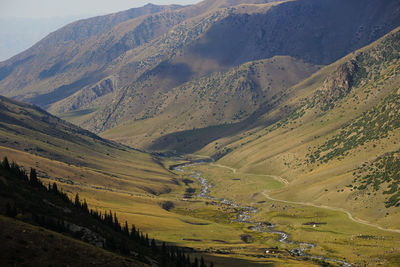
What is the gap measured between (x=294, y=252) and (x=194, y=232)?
34278 millimetres

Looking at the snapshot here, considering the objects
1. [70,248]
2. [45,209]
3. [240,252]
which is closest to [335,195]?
[240,252]

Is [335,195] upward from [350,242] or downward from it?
upward

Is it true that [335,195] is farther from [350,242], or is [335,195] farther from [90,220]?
[90,220]

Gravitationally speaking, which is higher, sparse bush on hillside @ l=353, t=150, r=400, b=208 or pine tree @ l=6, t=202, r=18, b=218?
sparse bush on hillside @ l=353, t=150, r=400, b=208

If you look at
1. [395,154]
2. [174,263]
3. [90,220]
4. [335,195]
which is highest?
[395,154]

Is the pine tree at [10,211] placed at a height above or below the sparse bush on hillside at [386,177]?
below

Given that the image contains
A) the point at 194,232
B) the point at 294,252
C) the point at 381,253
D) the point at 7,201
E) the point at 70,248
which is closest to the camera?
the point at 70,248

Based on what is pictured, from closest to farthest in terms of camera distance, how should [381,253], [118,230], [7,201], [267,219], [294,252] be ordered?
[7,201] → [118,230] → [381,253] → [294,252] → [267,219]

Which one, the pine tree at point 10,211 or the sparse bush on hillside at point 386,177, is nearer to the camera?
the pine tree at point 10,211

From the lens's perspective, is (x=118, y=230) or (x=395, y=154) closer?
(x=118, y=230)

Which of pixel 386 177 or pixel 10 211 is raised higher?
pixel 386 177

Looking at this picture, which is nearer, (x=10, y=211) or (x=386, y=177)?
(x=10, y=211)

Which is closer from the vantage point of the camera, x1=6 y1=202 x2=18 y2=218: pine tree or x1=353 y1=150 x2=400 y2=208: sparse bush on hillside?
x1=6 y1=202 x2=18 y2=218: pine tree

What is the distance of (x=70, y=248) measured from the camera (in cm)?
6006
